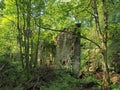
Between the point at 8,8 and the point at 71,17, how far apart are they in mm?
6435

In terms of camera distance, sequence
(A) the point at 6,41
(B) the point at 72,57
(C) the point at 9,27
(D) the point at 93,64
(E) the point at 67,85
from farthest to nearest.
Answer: (A) the point at 6,41, (C) the point at 9,27, (D) the point at 93,64, (B) the point at 72,57, (E) the point at 67,85

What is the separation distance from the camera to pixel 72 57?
1702 centimetres

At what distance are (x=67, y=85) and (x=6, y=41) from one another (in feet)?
54.2

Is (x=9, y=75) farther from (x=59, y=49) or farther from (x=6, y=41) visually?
(x=6, y=41)

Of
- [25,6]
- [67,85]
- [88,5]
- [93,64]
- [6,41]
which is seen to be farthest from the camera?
[6,41]

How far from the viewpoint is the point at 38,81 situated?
12508mm

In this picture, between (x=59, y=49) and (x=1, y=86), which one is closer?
(x=1, y=86)

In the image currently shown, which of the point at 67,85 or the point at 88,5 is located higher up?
the point at 88,5

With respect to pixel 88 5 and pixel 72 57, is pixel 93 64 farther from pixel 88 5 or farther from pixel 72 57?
pixel 88 5

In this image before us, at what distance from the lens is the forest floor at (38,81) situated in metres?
12.0

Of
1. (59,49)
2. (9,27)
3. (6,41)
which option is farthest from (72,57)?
(6,41)

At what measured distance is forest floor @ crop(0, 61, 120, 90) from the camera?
39.3 ft

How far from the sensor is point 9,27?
2359 centimetres

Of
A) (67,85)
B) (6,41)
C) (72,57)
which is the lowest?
(67,85)
